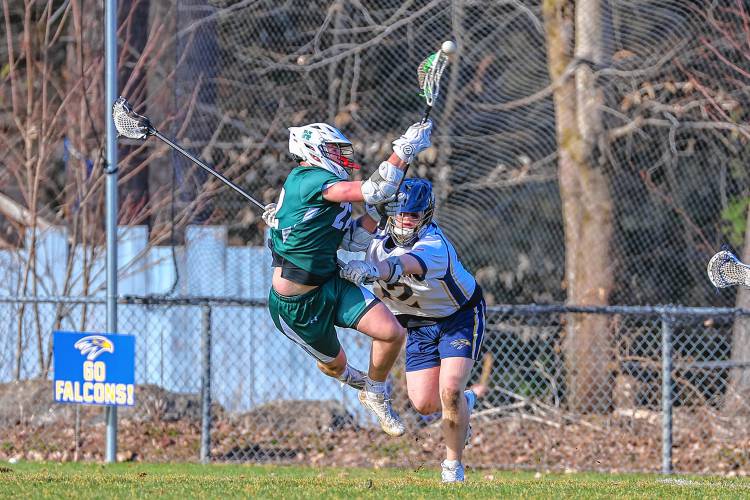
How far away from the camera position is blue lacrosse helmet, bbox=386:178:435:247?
25.2 feet

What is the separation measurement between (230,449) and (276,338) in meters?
1.42

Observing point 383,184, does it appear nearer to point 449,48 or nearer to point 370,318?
point 449,48

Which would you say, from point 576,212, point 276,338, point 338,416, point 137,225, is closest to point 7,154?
point 137,225

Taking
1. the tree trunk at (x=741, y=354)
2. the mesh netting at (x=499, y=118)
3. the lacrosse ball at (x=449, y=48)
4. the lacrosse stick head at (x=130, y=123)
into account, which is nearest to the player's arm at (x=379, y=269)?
the lacrosse ball at (x=449, y=48)

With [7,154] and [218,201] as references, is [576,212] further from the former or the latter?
[7,154]

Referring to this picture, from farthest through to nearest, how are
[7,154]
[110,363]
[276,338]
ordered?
[7,154], [276,338], [110,363]

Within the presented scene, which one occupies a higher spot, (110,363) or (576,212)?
(576,212)

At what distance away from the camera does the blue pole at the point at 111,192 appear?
10227 millimetres

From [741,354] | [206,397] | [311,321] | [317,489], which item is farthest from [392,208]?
[741,354]

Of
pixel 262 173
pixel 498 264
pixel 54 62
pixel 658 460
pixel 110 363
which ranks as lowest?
pixel 658 460

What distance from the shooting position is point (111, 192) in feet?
33.8

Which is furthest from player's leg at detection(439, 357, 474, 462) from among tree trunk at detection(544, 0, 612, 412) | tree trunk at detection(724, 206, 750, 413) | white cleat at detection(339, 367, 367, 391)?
tree trunk at detection(544, 0, 612, 412)

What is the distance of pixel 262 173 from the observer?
1391cm

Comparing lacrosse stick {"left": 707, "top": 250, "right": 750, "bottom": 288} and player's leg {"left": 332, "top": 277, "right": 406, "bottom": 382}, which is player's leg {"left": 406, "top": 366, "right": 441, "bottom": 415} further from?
lacrosse stick {"left": 707, "top": 250, "right": 750, "bottom": 288}
